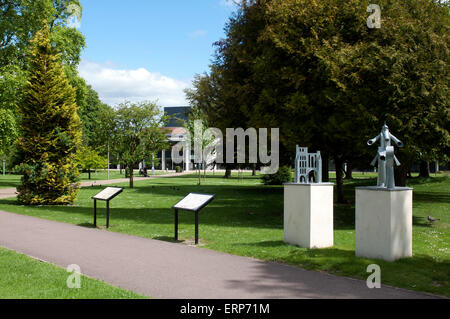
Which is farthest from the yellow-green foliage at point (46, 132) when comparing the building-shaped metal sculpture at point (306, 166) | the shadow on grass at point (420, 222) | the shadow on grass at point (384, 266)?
the shadow on grass at point (420, 222)

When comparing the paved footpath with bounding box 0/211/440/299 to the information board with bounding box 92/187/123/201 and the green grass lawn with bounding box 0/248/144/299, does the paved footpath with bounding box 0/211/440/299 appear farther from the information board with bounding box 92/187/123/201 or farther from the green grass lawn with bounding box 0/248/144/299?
the information board with bounding box 92/187/123/201

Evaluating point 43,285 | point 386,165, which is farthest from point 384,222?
point 43,285

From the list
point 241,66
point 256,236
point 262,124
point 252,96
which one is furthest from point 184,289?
point 241,66

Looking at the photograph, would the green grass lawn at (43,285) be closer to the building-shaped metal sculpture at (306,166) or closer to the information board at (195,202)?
the information board at (195,202)

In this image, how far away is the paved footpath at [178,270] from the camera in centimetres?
584

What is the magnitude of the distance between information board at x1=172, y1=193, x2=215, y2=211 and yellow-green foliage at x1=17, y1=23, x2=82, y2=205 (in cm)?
1140

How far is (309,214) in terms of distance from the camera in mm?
8953

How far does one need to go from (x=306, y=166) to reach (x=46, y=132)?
14031 mm

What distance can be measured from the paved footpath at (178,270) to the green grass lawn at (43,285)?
0.31 meters

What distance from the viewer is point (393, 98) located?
507 inches

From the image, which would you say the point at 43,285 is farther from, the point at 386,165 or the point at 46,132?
the point at 46,132

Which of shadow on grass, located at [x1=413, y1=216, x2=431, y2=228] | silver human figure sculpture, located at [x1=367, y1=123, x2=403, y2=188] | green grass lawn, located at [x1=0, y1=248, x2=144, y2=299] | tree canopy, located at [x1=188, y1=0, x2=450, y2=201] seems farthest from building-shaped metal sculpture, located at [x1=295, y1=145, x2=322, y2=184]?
shadow on grass, located at [x1=413, y1=216, x2=431, y2=228]

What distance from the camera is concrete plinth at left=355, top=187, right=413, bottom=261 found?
25.1 feet
